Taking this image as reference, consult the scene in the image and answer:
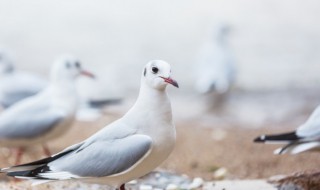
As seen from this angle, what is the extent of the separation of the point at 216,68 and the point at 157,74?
359 centimetres

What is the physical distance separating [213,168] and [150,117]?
5.05 ft

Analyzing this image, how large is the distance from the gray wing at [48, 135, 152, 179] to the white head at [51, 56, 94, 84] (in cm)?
139

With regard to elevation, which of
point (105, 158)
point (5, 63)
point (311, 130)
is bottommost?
point (105, 158)

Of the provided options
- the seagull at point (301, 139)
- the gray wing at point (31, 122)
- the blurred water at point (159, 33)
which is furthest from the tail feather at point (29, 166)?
the blurred water at point (159, 33)

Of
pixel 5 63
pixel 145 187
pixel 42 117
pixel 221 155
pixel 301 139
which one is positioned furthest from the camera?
pixel 5 63

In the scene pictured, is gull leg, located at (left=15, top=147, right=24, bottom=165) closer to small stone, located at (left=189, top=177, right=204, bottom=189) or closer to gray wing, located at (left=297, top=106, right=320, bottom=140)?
small stone, located at (left=189, top=177, right=204, bottom=189)

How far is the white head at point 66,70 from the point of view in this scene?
4.07m

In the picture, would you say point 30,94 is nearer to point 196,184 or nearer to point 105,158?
point 196,184

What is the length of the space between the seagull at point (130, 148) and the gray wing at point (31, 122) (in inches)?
46.5

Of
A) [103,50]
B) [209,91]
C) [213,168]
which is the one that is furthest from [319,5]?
[213,168]

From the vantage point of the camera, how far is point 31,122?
12.8 ft

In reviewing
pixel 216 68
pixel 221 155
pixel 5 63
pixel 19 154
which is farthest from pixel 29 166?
pixel 216 68

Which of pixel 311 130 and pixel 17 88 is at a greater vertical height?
pixel 17 88

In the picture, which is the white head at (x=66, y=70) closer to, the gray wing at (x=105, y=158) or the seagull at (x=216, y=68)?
the gray wing at (x=105, y=158)
